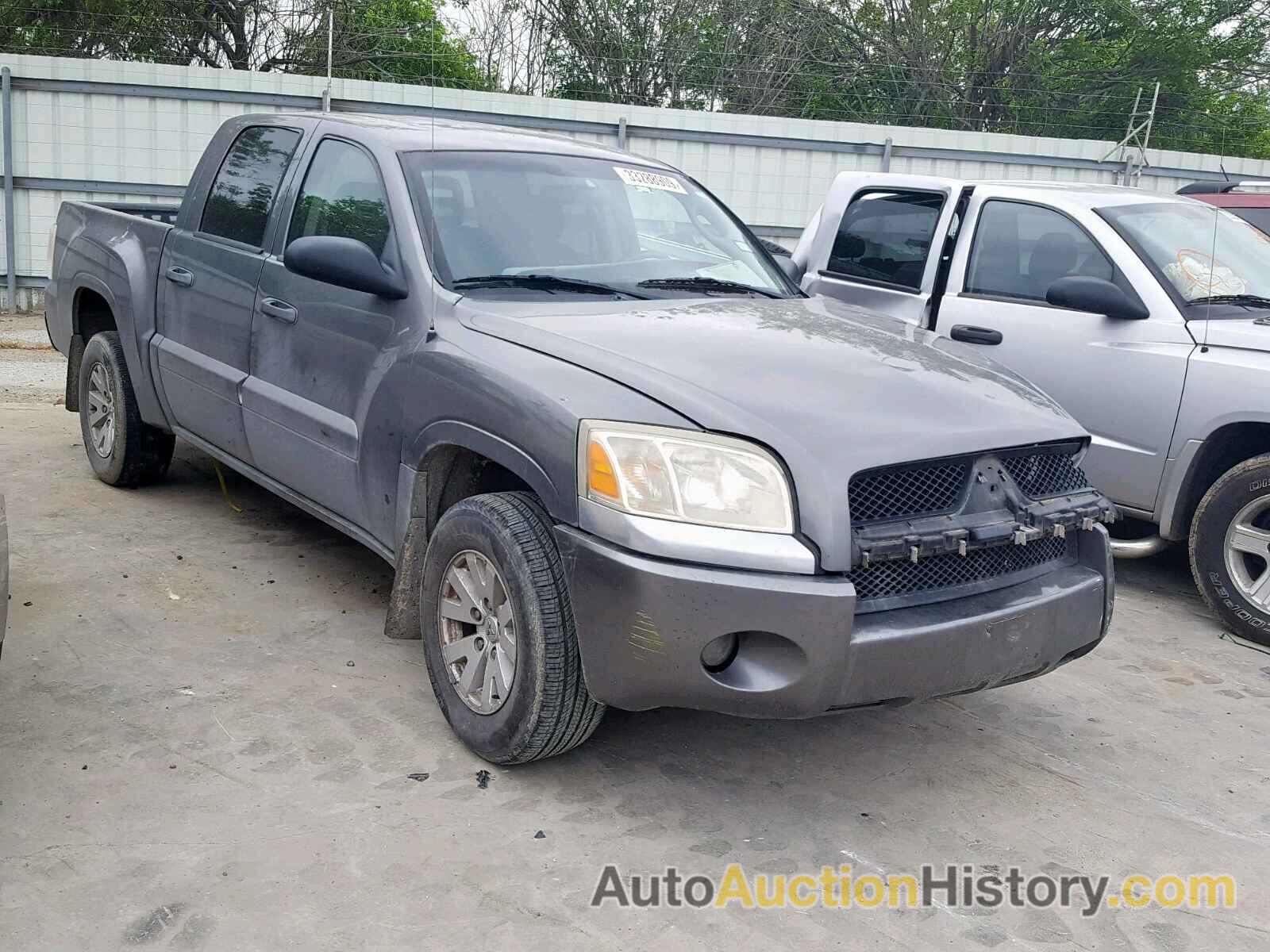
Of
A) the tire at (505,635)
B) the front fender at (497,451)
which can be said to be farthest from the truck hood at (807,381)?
the tire at (505,635)

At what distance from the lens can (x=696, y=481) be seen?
3.05 meters

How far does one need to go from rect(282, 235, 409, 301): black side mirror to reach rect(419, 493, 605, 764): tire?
798mm

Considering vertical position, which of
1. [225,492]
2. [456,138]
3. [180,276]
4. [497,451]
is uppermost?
[456,138]

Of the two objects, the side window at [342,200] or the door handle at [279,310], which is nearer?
the side window at [342,200]

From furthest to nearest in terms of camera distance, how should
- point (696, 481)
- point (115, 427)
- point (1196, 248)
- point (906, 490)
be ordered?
point (115, 427) → point (1196, 248) → point (906, 490) → point (696, 481)

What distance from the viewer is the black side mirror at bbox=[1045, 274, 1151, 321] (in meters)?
5.25

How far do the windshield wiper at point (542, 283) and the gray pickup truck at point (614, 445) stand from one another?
1 cm

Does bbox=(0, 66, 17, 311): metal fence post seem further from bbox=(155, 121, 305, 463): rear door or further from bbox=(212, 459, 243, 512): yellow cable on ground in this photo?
bbox=(155, 121, 305, 463): rear door

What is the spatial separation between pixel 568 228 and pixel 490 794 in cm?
191

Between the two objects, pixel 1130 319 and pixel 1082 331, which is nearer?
pixel 1130 319

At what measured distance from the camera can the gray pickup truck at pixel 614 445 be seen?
9.96 feet

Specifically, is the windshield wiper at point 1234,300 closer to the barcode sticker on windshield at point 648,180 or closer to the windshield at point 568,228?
the windshield at point 568,228

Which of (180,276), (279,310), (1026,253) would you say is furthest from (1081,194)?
(180,276)

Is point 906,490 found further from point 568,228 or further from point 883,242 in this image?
point 883,242
